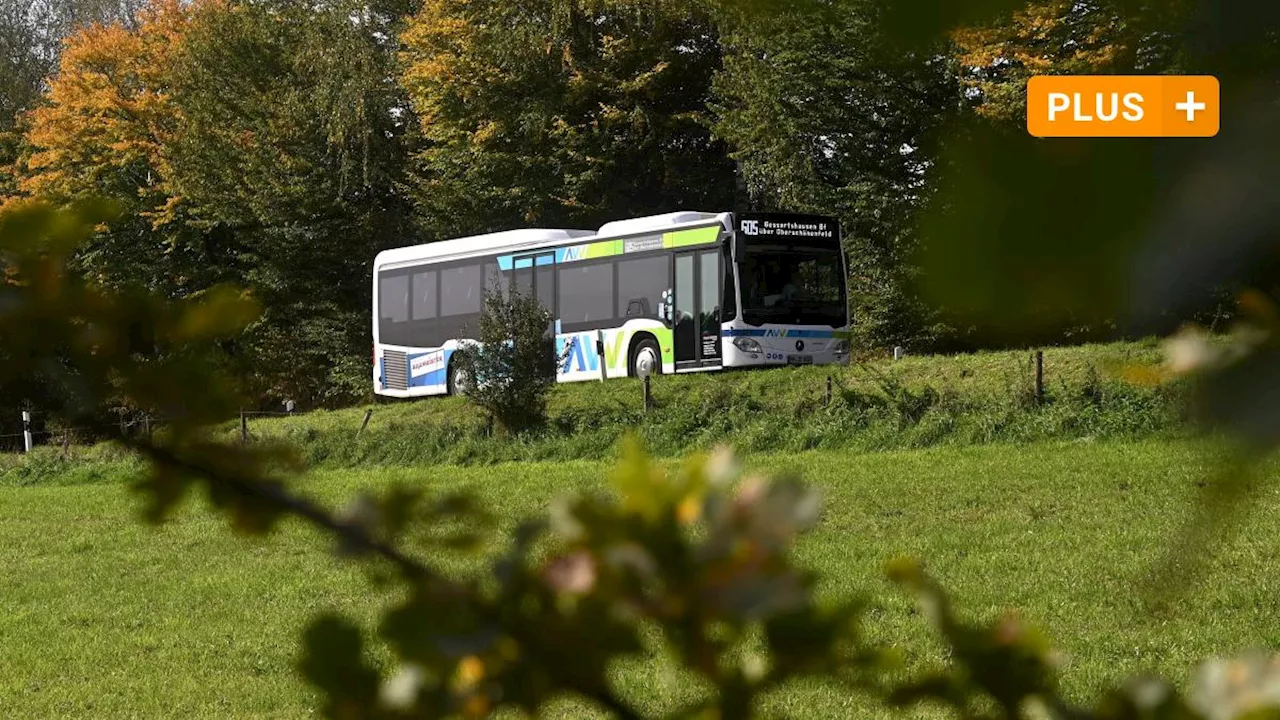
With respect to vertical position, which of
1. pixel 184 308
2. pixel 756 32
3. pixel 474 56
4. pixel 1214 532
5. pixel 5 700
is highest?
pixel 474 56

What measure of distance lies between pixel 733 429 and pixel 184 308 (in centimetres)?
1423

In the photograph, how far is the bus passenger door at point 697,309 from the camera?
1720 cm

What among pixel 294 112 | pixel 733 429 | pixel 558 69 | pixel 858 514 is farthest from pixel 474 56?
pixel 858 514

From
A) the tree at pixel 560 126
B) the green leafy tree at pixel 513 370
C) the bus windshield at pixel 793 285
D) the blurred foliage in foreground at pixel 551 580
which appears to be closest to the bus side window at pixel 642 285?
the bus windshield at pixel 793 285

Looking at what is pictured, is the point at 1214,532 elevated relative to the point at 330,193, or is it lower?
lower

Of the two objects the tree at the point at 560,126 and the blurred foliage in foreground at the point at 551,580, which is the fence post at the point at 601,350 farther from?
the blurred foliage in foreground at the point at 551,580

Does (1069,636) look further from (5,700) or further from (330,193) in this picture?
(330,193)

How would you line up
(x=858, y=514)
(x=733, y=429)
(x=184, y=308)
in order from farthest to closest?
(x=733, y=429)
(x=858, y=514)
(x=184, y=308)

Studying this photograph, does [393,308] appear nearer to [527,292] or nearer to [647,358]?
[527,292]

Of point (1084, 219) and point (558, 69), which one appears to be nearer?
point (1084, 219)

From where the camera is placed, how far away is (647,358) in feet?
60.0

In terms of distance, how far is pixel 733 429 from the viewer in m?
15.1

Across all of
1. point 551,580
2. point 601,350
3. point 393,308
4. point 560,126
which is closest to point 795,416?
point 601,350

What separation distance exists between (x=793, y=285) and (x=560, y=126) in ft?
33.1
